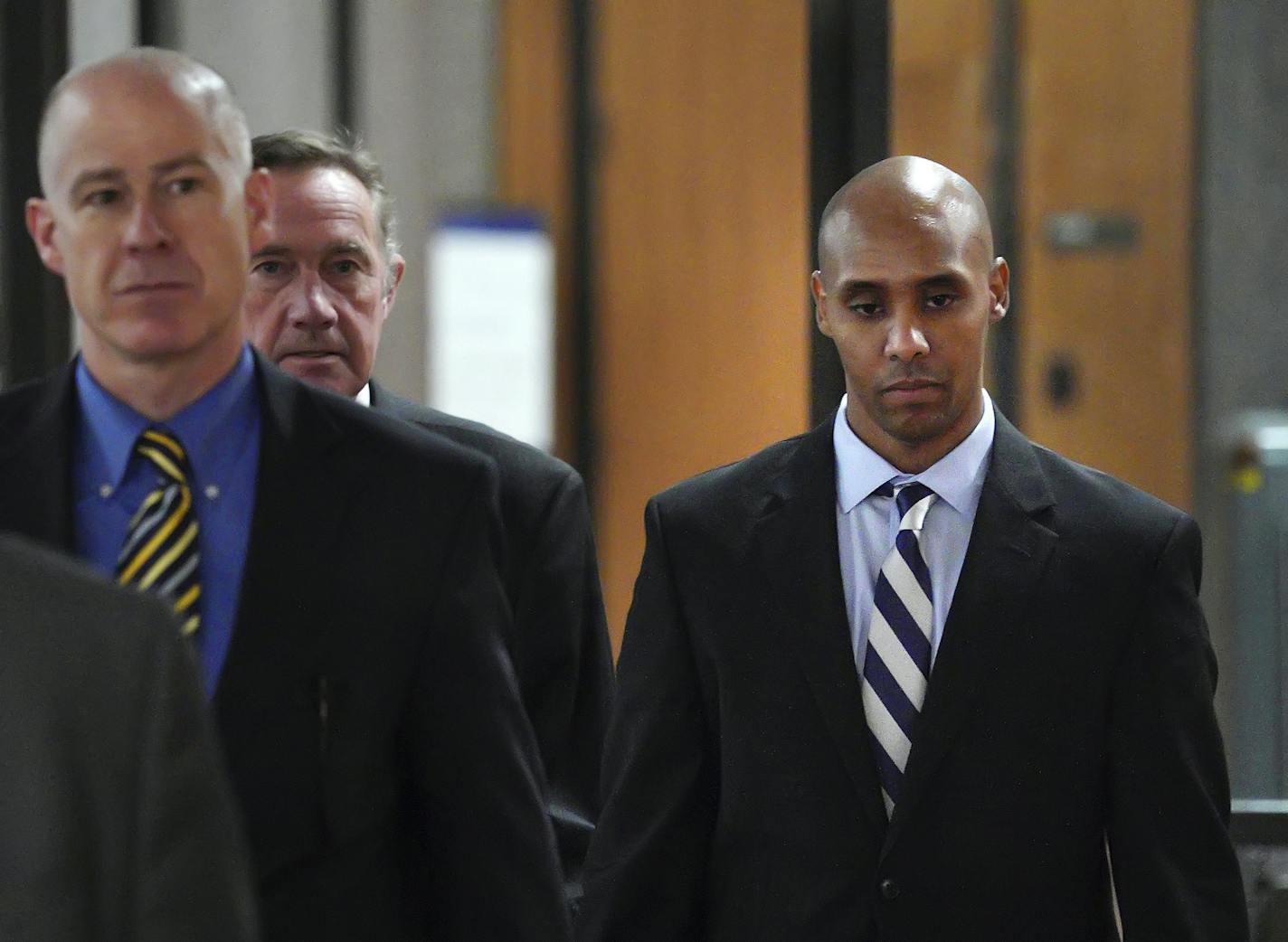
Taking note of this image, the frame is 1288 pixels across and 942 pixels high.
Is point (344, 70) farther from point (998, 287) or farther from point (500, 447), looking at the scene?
point (998, 287)

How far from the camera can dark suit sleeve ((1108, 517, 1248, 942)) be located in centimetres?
225

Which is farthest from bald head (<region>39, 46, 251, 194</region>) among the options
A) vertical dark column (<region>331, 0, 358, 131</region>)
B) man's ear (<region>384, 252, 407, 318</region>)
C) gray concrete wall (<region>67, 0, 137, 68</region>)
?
vertical dark column (<region>331, 0, 358, 131</region>)

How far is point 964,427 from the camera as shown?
2426 mm

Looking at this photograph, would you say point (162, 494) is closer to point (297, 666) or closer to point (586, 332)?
point (297, 666)

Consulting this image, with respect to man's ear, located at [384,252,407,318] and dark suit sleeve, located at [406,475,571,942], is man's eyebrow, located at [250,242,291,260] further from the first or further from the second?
dark suit sleeve, located at [406,475,571,942]

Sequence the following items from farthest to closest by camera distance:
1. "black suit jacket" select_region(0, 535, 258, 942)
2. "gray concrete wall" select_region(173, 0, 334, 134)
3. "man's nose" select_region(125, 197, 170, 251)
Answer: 1. "gray concrete wall" select_region(173, 0, 334, 134)
2. "man's nose" select_region(125, 197, 170, 251)
3. "black suit jacket" select_region(0, 535, 258, 942)

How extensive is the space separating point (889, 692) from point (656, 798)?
0.29 meters

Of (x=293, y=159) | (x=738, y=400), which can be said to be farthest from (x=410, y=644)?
(x=738, y=400)

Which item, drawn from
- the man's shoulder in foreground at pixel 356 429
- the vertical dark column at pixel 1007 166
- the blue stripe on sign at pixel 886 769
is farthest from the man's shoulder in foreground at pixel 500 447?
the vertical dark column at pixel 1007 166

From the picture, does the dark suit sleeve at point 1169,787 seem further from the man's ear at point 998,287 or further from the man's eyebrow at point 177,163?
the man's eyebrow at point 177,163

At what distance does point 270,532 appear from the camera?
1729 mm

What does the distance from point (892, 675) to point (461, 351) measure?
8.09 feet

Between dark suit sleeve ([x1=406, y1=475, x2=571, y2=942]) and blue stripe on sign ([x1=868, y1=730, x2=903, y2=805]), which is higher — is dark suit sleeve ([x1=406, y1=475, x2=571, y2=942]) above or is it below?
above

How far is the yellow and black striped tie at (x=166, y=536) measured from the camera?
167cm
